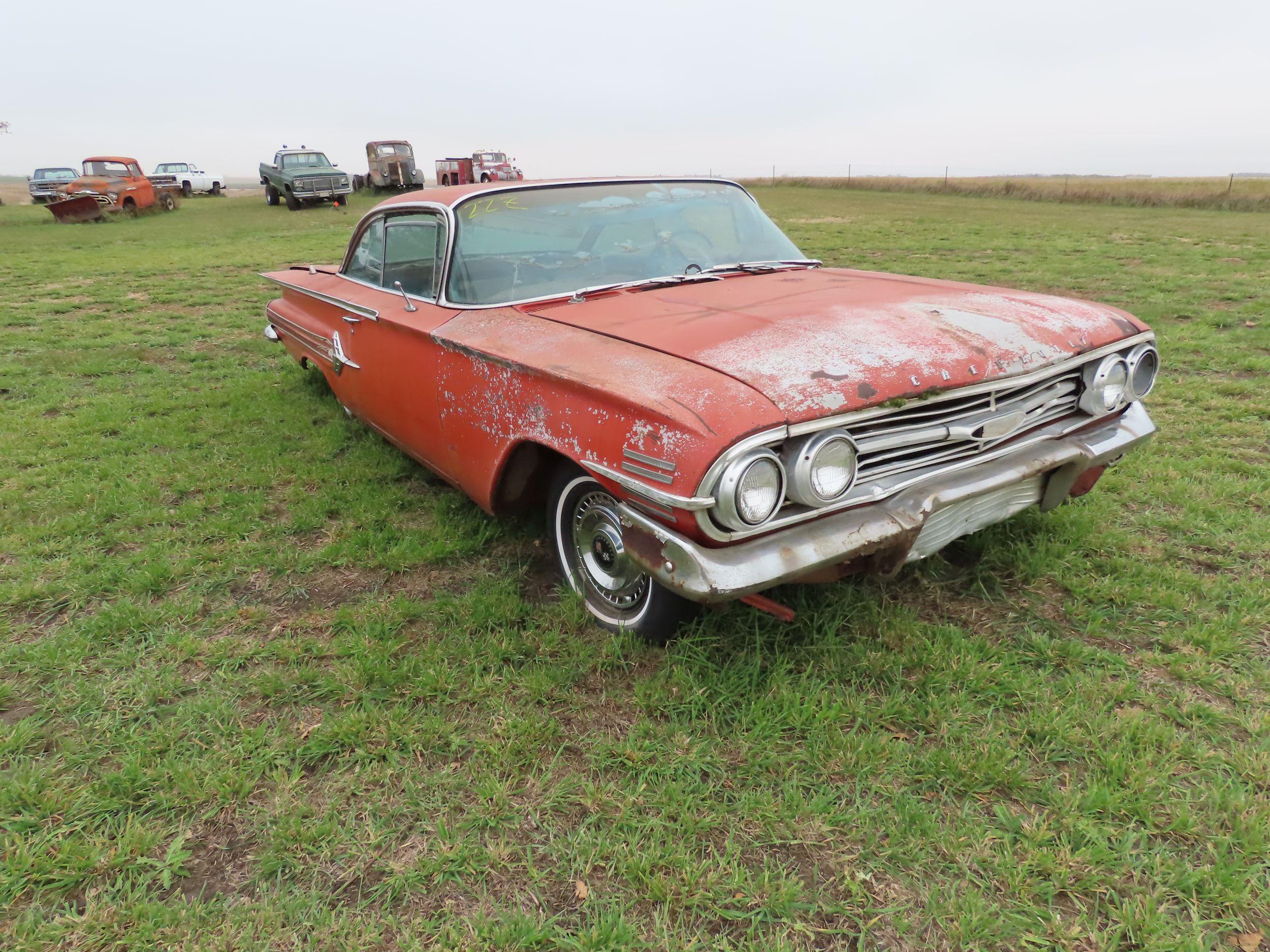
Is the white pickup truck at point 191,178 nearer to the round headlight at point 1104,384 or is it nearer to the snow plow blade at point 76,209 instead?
the snow plow blade at point 76,209

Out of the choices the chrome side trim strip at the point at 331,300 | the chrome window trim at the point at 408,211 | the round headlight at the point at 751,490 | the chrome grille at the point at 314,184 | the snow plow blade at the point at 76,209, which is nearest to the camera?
the round headlight at the point at 751,490

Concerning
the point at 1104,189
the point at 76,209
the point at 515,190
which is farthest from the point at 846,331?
the point at 1104,189

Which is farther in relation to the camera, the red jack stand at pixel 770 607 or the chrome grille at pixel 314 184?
the chrome grille at pixel 314 184

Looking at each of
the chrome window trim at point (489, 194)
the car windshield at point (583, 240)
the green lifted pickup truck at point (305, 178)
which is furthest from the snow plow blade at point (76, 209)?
the car windshield at point (583, 240)

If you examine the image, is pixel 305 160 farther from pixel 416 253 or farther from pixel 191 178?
pixel 416 253

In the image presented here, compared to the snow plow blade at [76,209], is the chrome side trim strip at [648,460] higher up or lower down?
lower down

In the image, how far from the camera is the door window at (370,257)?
3.74 m

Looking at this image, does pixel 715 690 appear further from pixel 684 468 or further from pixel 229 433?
pixel 229 433

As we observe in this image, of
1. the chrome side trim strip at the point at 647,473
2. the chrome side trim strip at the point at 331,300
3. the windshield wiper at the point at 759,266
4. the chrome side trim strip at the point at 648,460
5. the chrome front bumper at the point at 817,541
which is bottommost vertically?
the chrome front bumper at the point at 817,541

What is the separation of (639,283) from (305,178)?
69.8 ft

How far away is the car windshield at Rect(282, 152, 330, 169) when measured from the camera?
856 inches

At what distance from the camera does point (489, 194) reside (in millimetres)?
3152

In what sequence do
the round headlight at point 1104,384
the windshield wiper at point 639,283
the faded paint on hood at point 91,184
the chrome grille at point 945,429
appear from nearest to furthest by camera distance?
the chrome grille at point 945,429 → the round headlight at point 1104,384 → the windshield wiper at point 639,283 → the faded paint on hood at point 91,184

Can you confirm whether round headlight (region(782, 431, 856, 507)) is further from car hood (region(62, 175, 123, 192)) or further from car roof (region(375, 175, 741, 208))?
car hood (region(62, 175, 123, 192))
